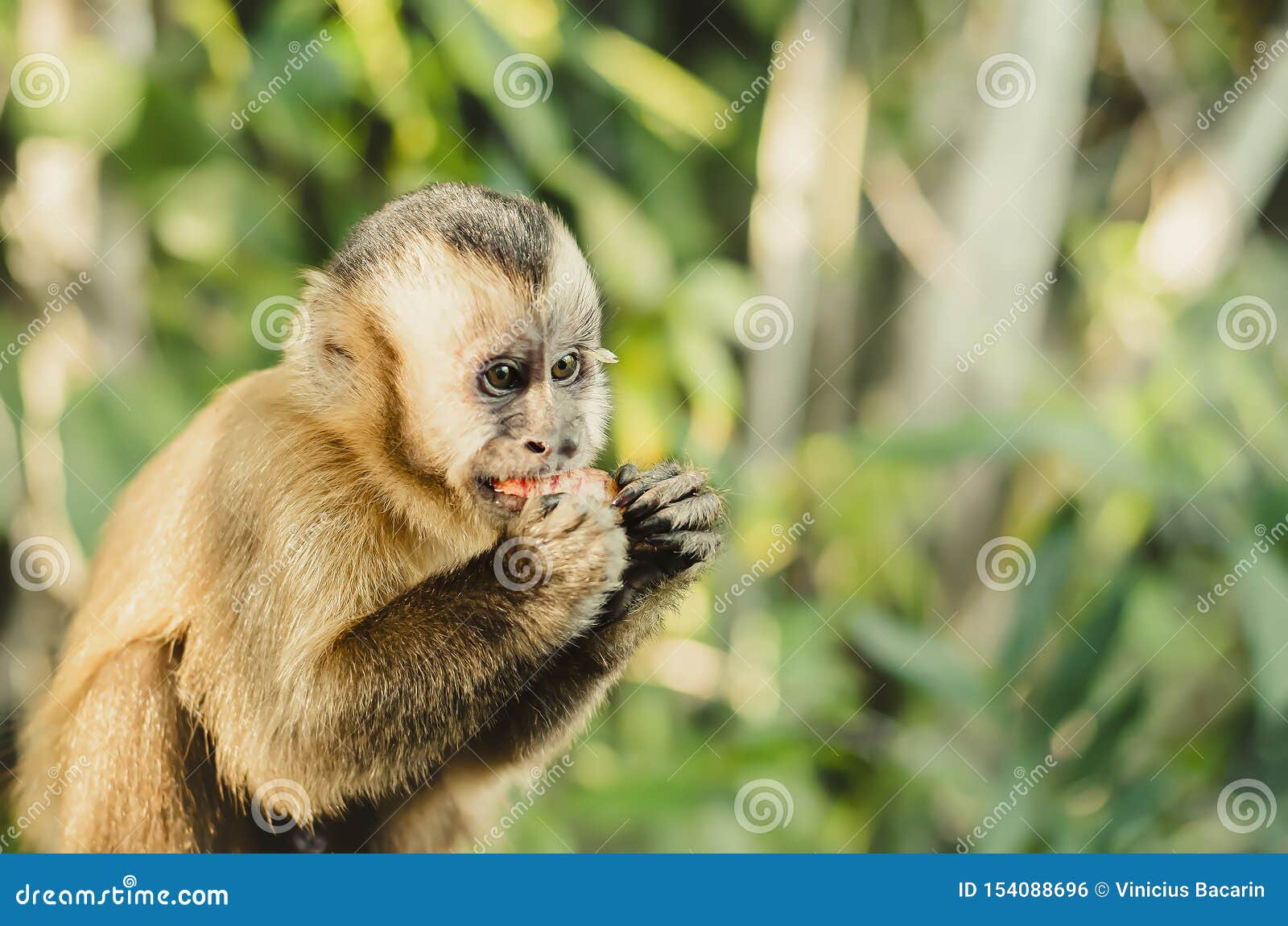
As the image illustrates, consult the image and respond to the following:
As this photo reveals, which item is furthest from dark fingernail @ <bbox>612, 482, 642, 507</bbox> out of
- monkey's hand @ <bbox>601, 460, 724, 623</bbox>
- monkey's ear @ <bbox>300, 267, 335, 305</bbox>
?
monkey's ear @ <bbox>300, 267, 335, 305</bbox>

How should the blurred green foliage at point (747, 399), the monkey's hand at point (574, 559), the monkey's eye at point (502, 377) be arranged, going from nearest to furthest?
the monkey's hand at point (574, 559), the monkey's eye at point (502, 377), the blurred green foliage at point (747, 399)

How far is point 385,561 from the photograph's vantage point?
130 cm

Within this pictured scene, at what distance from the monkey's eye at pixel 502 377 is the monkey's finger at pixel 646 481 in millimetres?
171

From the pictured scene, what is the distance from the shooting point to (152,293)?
2.11 meters

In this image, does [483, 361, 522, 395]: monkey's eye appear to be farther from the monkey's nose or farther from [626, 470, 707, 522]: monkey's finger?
[626, 470, 707, 522]: monkey's finger

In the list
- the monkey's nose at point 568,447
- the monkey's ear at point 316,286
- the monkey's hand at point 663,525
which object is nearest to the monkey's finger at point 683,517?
the monkey's hand at point 663,525

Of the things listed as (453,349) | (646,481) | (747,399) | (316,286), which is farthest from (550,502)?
(747,399)

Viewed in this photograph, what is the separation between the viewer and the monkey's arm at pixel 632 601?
3.86 feet

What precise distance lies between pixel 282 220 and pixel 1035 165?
6.34 ft

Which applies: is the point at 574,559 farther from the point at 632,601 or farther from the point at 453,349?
the point at 453,349

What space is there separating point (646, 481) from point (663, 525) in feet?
0.18

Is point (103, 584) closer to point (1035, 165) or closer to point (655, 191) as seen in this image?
point (655, 191)

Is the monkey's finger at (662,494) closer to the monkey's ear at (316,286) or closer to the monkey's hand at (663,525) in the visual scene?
the monkey's hand at (663,525)

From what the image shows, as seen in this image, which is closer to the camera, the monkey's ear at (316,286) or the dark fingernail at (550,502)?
the dark fingernail at (550,502)
